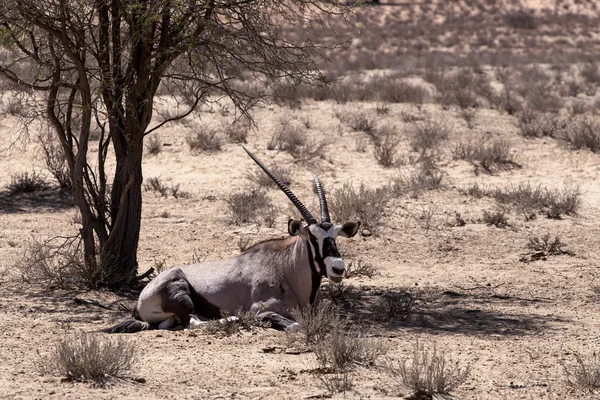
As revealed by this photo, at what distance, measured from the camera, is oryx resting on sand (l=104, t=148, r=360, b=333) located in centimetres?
805

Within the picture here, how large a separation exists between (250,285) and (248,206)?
517 centimetres

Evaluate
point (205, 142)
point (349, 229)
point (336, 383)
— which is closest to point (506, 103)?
point (205, 142)

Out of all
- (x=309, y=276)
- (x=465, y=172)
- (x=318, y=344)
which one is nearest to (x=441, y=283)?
(x=309, y=276)

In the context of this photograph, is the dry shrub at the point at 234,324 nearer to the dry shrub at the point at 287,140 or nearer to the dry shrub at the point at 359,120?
the dry shrub at the point at 287,140

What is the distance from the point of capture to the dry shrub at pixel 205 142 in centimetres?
1709

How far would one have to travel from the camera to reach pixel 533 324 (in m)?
8.52

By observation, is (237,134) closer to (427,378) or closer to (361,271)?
(361,271)

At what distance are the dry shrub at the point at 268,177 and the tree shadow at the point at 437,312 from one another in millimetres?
5255

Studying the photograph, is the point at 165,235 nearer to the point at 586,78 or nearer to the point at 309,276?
the point at 309,276

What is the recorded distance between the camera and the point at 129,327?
8133mm

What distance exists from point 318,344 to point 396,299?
5.92 ft

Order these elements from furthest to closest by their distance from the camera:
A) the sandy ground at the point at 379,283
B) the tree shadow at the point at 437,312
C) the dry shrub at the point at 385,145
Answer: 1. the dry shrub at the point at 385,145
2. the tree shadow at the point at 437,312
3. the sandy ground at the point at 379,283

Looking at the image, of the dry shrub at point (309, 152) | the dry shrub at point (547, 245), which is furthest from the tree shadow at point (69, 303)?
the dry shrub at point (309, 152)

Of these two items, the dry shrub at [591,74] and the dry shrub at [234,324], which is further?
the dry shrub at [591,74]
